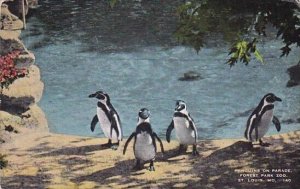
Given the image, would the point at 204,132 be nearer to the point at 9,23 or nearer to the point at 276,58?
the point at 276,58

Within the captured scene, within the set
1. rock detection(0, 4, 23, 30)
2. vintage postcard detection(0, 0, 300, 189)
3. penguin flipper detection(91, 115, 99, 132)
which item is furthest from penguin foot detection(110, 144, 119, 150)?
rock detection(0, 4, 23, 30)

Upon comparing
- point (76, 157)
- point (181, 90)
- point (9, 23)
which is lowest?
point (76, 157)

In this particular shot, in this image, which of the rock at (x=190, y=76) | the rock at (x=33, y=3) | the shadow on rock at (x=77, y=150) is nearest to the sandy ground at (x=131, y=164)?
the shadow on rock at (x=77, y=150)

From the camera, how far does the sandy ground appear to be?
8.74 feet

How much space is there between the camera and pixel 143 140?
2.70 meters

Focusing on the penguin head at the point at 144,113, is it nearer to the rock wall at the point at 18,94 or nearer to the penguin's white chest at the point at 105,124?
the penguin's white chest at the point at 105,124

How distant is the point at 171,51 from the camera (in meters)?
2.72

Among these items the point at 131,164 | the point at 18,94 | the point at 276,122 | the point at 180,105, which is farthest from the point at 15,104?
the point at 276,122

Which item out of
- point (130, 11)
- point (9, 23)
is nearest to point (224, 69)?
point (130, 11)

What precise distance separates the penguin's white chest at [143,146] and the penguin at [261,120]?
1.19ft

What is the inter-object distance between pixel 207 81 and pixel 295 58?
1.10 feet

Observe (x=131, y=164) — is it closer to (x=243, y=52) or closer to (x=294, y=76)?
(x=243, y=52)

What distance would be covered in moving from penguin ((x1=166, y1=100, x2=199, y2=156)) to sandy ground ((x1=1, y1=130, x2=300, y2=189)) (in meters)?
0.04

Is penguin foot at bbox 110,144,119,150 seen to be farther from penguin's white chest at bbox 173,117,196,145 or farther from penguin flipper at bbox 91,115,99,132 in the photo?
penguin's white chest at bbox 173,117,196,145
